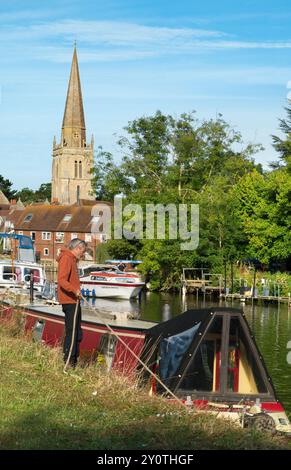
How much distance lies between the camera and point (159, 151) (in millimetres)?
70750

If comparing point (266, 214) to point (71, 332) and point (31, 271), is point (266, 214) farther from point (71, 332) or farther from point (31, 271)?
point (71, 332)

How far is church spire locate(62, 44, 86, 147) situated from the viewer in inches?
6102

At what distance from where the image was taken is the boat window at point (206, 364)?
40.2 feet

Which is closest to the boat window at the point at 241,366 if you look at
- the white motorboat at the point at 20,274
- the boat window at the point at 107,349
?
the boat window at the point at 107,349

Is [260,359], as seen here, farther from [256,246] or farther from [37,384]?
[256,246]

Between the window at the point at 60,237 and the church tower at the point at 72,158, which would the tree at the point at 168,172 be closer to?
the window at the point at 60,237

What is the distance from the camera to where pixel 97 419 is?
969 cm

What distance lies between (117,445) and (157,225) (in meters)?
56.5

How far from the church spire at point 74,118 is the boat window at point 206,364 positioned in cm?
14518

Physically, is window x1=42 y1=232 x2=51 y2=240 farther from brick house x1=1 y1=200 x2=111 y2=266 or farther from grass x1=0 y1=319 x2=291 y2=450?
grass x1=0 y1=319 x2=291 y2=450

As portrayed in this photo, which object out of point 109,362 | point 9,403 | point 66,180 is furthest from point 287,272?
point 66,180

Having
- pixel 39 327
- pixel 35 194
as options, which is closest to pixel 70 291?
pixel 39 327

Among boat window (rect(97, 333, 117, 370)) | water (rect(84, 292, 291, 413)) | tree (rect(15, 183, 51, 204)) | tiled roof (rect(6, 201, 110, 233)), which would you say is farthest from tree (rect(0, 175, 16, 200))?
boat window (rect(97, 333, 117, 370))
